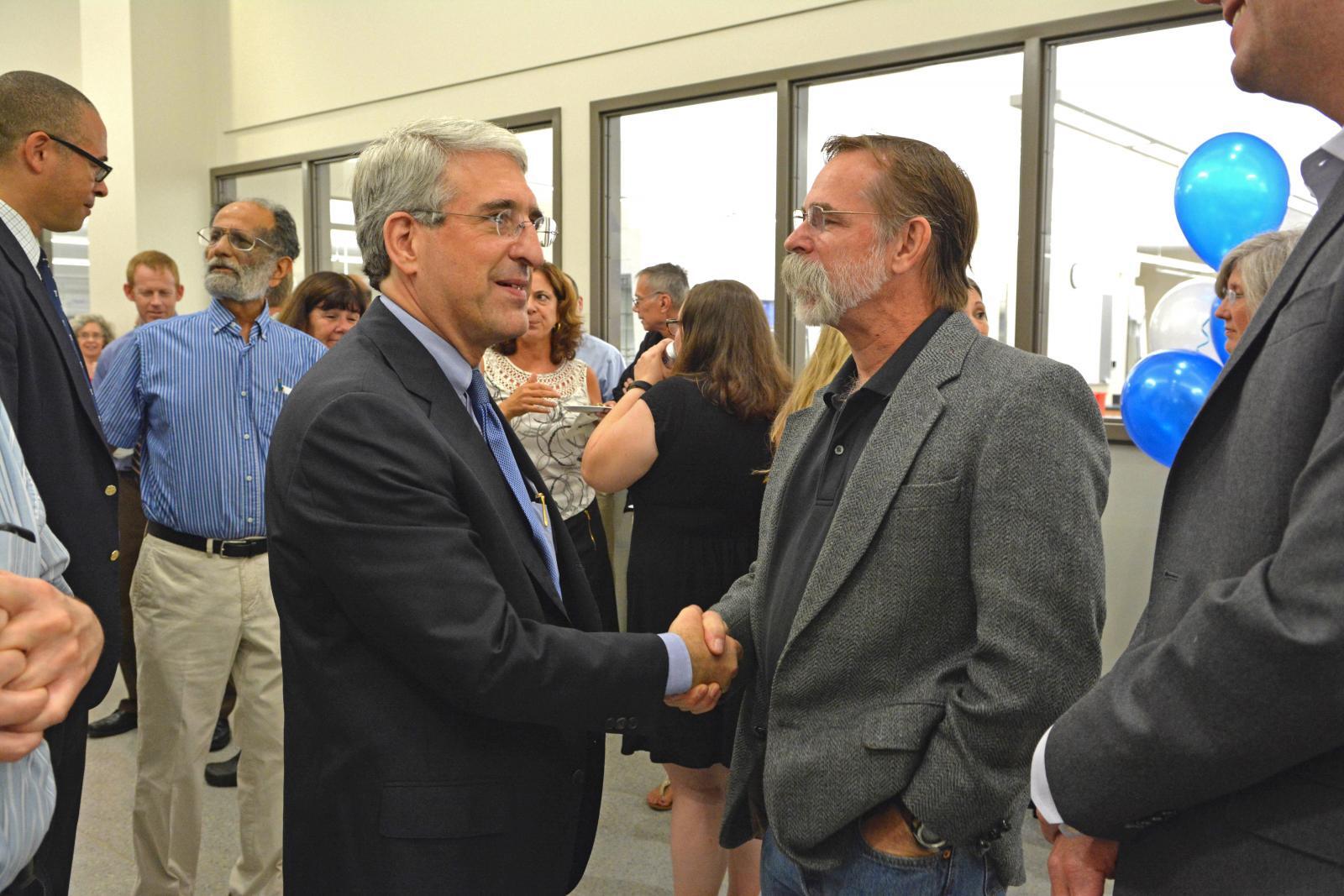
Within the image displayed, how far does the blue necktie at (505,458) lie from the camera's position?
61.9 inches

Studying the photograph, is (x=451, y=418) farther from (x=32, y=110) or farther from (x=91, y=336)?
(x=91, y=336)

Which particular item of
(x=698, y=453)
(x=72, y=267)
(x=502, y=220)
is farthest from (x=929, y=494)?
(x=72, y=267)

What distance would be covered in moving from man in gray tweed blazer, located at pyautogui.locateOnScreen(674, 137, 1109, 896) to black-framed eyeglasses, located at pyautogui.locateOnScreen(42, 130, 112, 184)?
6.24ft

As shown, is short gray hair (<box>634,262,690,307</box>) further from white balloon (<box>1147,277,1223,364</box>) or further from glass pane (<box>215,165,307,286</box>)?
glass pane (<box>215,165,307,286</box>)

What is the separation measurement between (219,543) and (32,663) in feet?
7.23

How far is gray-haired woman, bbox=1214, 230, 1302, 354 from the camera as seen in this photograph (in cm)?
267

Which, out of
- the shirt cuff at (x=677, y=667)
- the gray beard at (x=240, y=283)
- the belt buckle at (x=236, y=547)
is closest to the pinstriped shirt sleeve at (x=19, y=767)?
the shirt cuff at (x=677, y=667)

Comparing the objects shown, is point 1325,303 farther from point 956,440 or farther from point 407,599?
point 407,599

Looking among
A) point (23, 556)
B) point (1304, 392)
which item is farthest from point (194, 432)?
point (1304, 392)

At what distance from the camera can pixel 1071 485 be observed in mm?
1383

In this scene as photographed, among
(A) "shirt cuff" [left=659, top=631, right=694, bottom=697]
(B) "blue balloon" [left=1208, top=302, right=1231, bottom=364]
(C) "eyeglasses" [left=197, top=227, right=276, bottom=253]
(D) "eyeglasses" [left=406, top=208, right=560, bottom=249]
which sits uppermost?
(C) "eyeglasses" [left=197, top=227, right=276, bottom=253]

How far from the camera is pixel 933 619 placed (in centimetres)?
144

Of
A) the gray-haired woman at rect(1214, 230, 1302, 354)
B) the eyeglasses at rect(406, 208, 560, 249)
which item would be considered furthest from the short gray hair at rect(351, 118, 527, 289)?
the gray-haired woman at rect(1214, 230, 1302, 354)

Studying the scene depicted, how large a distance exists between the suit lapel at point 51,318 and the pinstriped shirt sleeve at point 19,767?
4.43 feet
